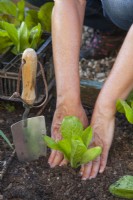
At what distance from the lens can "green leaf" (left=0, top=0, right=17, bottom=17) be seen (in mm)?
1845

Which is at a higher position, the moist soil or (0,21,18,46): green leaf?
(0,21,18,46): green leaf

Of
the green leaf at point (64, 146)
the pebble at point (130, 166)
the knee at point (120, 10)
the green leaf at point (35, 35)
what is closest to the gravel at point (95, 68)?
the knee at point (120, 10)

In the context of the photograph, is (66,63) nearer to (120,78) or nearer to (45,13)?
(120,78)

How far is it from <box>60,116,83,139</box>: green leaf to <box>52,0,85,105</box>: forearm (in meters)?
0.13

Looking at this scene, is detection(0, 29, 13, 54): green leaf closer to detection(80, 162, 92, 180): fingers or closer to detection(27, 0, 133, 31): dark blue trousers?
detection(27, 0, 133, 31): dark blue trousers

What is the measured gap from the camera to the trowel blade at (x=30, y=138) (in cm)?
143

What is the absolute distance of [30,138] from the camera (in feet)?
4.79

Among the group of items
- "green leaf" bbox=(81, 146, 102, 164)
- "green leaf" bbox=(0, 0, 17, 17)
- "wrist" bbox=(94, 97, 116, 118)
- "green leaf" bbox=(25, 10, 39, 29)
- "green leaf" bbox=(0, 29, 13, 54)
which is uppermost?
"green leaf" bbox=(0, 0, 17, 17)

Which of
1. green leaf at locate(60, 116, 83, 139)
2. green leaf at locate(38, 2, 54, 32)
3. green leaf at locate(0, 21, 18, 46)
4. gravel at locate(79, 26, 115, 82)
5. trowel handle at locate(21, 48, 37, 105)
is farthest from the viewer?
gravel at locate(79, 26, 115, 82)

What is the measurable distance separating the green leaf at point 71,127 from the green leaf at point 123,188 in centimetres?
18

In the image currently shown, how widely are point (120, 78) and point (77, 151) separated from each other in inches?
10.1

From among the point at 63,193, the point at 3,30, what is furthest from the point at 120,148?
the point at 3,30

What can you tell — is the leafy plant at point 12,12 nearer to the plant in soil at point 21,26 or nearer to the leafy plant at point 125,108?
the plant in soil at point 21,26

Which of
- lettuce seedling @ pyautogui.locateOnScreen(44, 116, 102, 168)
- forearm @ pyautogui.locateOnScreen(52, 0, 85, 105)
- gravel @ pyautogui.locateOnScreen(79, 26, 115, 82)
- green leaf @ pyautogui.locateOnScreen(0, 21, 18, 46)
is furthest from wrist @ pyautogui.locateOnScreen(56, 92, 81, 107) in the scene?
gravel @ pyautogui.locateOnScreen(79, 26, 115, 82)
